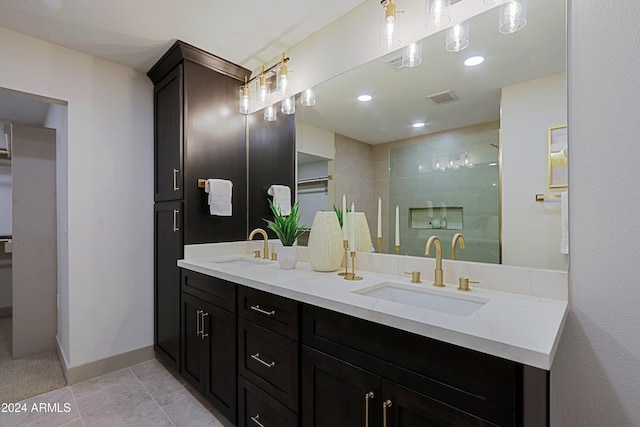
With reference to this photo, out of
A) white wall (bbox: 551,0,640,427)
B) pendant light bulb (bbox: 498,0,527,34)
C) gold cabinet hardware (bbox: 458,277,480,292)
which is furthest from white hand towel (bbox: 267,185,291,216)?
white wall (bbox: 551,0,640,427)

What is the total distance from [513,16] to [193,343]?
94.5 inches

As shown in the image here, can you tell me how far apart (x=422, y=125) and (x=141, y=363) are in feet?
8.94

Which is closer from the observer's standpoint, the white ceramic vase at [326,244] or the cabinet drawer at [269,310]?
the cabinet drawer at [269,310]

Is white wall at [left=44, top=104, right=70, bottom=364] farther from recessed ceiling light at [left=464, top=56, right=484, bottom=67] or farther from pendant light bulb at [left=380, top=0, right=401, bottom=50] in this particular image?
recessed ceiling light at [left=464, top=56, right=484, bottom=67]

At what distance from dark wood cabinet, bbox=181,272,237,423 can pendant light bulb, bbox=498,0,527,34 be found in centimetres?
174

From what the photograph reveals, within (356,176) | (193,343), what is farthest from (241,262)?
(356,176)

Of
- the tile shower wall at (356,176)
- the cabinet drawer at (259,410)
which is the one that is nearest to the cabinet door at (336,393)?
the cabinet drawer at (259,410)

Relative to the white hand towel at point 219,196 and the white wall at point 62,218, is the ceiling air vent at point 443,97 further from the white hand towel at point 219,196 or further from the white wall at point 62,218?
the white wall at point 62,218

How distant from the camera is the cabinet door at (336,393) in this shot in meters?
0.97

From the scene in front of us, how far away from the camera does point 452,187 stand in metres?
1.39

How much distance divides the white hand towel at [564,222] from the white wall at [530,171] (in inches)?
0.6

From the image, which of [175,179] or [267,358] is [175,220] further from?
[267,358]

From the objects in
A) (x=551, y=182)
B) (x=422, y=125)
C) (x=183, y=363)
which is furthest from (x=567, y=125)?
(x=183, y=363)

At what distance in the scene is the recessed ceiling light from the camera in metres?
1.30
